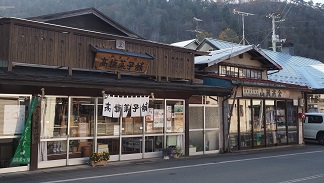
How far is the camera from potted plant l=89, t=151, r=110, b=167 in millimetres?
12828

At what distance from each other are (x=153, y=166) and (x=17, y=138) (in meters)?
5.10

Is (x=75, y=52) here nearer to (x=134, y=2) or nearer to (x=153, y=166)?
(x=153, y=166)

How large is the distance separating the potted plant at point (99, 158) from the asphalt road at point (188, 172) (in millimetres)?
281

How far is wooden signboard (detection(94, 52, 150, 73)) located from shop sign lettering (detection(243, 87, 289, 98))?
7282 mm

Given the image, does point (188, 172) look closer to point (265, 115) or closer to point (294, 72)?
point (265, 115)

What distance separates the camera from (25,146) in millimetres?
11555

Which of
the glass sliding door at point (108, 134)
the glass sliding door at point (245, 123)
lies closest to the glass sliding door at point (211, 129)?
the glass sliding door at point (245, 123)

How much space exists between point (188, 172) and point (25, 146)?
571cm

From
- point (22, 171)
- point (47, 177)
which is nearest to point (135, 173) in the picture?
point (47, 177)

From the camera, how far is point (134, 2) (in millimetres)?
72875

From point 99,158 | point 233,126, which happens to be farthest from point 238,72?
point 99,158

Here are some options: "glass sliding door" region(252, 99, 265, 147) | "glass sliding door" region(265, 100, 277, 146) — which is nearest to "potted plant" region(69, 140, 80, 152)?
"glass sliding door" region(252, 99, 265, 147)

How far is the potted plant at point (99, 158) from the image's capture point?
12.8m

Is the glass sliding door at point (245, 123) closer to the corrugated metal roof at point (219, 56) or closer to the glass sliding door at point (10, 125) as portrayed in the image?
the corrugated metal roof at point (219, 56)
